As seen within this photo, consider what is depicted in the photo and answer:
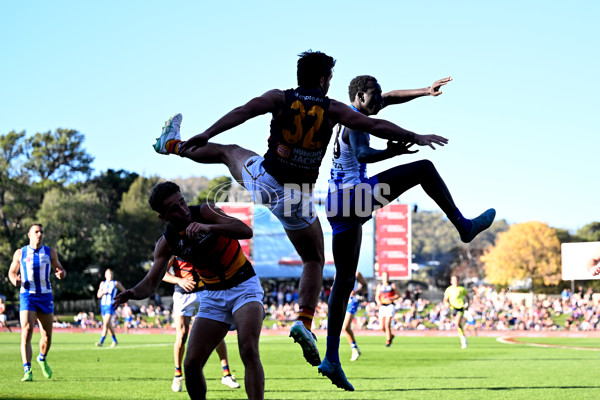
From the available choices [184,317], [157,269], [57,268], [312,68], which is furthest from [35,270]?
[312,68]

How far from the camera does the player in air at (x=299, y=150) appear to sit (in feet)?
21.4

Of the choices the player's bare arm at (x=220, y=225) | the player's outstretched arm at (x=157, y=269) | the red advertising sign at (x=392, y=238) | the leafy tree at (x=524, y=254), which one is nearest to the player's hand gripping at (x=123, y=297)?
the player's outstretched arm at (x=157, y=269)

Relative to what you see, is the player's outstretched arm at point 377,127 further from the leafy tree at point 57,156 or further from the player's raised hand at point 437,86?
the leafy tree at point 57,156

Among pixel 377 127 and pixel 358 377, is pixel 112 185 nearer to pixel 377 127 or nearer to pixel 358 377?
pixel 358 377

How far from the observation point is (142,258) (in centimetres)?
7731

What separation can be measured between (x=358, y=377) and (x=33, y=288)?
6.10 m

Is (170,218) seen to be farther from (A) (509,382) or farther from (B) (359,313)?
(B) (359,313)

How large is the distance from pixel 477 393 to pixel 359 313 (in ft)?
147

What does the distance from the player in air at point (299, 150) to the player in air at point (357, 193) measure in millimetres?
333

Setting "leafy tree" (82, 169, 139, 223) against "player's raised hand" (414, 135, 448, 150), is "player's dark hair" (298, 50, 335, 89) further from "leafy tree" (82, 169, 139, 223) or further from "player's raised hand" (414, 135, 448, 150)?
"leafy tree" (82, 169, 139, 223)

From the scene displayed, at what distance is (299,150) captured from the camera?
677 centimetres

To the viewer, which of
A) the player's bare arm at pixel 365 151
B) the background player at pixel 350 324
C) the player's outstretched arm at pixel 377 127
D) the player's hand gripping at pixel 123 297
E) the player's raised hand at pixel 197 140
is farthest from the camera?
the background player at pixel 350 324

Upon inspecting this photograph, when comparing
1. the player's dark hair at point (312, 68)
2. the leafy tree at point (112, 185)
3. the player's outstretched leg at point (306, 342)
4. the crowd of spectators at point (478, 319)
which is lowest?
the crowd of spectators at point (478, 319)

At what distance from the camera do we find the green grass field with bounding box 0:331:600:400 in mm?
11312
